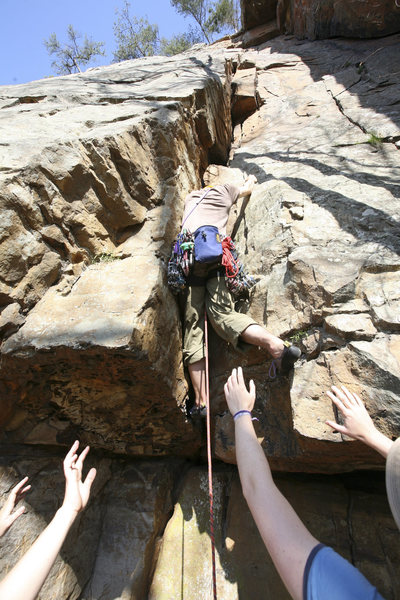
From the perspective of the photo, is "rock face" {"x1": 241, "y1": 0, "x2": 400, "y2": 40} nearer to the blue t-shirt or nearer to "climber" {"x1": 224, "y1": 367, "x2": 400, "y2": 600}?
"climber" {"x1": 224, "y1": 367, "x2": 400, "y2": 600}

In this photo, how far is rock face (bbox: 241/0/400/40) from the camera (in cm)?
757

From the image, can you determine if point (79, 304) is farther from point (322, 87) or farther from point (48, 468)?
point (322, 87)

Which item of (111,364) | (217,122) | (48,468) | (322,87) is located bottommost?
(48,468)

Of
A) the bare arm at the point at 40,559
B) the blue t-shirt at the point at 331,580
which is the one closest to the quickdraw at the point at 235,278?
the bare arm at the point at 40,559

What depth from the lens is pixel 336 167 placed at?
405 centimetres

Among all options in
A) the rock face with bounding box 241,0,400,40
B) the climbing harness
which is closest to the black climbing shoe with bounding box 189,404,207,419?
the climbing harness

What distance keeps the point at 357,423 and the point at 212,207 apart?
2.54 metres

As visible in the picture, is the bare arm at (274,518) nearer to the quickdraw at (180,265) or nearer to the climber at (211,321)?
the climber at (211,321)

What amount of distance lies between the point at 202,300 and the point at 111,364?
1054 mm

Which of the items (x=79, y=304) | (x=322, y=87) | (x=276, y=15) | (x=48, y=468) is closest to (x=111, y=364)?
(x=79, y=304)

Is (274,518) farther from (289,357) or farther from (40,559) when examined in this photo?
(289,357)

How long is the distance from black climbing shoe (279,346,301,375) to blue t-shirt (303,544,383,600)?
124cm

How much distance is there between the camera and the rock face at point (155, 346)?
2252 mm

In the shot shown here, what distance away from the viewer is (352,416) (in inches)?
73.1
